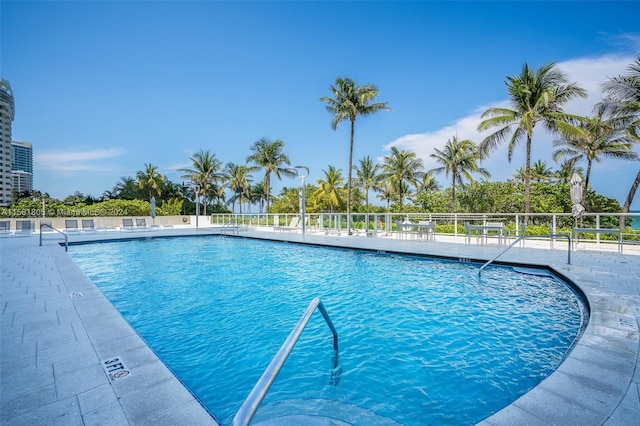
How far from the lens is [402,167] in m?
33.0

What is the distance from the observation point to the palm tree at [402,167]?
3294cm

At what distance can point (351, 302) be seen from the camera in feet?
18.4

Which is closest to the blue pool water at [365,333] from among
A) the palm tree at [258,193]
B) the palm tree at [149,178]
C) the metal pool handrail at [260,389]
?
the metal pool handrail at [260,389]

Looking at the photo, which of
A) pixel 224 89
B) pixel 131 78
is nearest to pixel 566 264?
pixel 131 78

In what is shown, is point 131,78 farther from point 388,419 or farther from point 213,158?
point 388,419

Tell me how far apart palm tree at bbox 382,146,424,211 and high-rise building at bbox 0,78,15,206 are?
60159mm

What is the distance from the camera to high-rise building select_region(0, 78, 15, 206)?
51.1 m

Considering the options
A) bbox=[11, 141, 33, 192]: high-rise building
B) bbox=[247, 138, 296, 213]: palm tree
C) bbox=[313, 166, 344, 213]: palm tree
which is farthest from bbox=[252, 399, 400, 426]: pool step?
bbox=[11, 141, 33, 192]: high-rise building

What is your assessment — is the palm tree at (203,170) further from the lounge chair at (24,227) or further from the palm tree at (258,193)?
the lounge chair at (24,227)

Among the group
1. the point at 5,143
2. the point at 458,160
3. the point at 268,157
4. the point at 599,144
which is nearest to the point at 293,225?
the point at 268,157

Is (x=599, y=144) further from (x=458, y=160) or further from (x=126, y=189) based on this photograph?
(x=126, y=189)

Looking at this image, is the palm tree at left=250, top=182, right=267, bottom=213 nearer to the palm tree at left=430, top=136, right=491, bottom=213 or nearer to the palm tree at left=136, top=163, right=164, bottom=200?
the palm tree at left=136, top=163, right=164, bottom=200

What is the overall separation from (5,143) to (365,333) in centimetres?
7677

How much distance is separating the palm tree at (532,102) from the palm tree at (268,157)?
2009 cm
